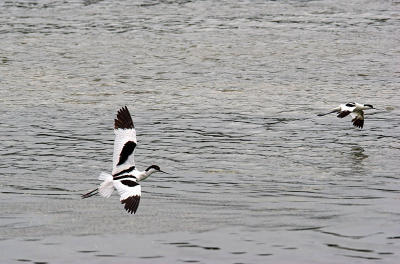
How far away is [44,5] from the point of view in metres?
30.8

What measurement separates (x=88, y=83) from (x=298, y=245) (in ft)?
34.5

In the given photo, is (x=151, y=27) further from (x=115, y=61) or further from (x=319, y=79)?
(x=319, y=79)

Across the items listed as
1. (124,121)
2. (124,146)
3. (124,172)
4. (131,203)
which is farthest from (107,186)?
(124,121)

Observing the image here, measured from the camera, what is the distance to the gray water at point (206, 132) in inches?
438

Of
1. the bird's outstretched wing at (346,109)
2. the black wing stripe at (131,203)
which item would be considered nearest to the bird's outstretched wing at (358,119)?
the bird's outstretched wing at (346,109)

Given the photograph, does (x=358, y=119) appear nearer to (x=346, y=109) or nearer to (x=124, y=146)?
(x=346, y=109)

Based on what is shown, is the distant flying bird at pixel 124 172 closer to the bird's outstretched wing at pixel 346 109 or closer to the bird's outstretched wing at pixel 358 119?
the bird's outstretched wing at pixel 346 109

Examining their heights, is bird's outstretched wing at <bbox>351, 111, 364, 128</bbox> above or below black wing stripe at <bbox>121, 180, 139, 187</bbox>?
below

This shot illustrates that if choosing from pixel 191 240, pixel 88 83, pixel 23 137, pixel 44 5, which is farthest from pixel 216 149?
pixel 44 5

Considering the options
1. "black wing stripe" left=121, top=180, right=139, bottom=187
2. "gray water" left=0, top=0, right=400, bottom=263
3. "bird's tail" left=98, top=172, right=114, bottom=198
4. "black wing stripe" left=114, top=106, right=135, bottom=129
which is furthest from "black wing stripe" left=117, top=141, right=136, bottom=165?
"gray water" left=0, top=0, right=400, bottom=263

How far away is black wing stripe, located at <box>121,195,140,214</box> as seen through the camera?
10312 mm

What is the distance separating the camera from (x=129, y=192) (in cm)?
1071

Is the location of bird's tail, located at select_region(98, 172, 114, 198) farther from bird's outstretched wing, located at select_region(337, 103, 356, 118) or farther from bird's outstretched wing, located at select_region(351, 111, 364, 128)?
bird's outstretched wing, located at select_region(351, 111, 364, 128)

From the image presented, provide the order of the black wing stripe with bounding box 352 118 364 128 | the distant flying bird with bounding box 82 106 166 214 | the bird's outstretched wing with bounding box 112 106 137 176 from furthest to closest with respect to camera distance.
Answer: the black wing stripe with bounding box 352 118 364 128, the bird's outstretched wing with bounding box 112 106 137 176, the distant flying bird with bounding box 82 106 166 214
